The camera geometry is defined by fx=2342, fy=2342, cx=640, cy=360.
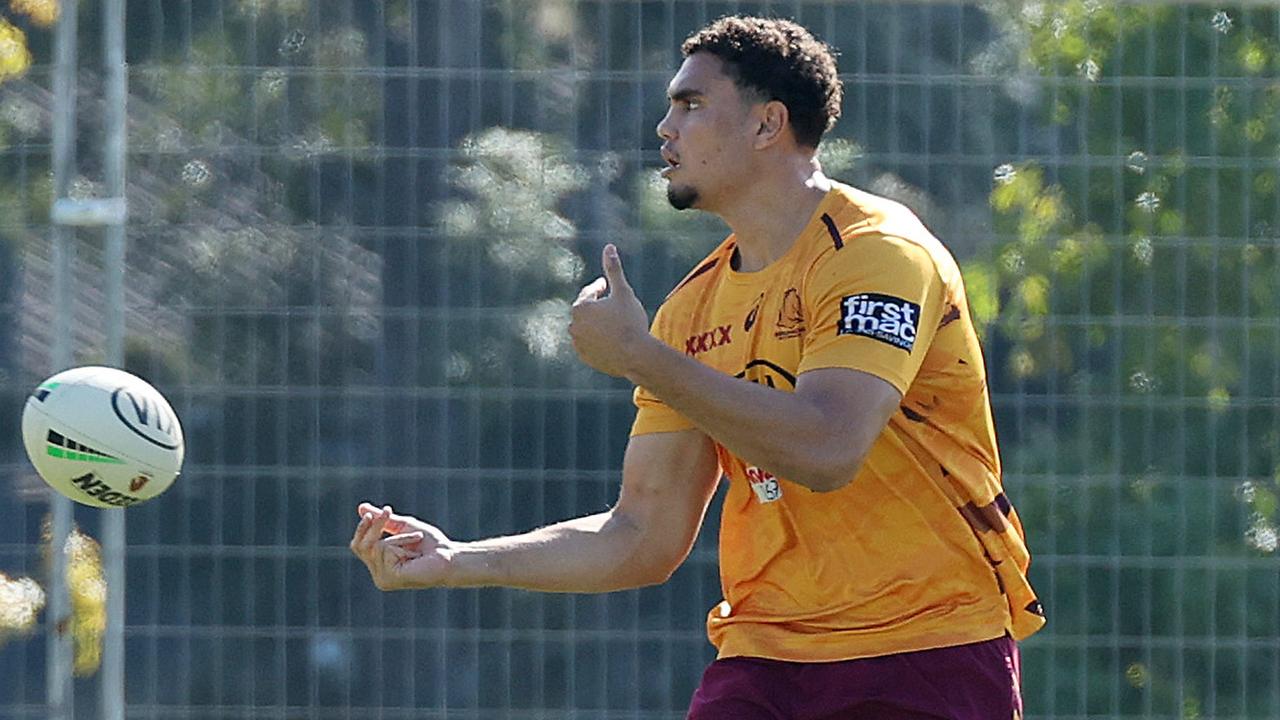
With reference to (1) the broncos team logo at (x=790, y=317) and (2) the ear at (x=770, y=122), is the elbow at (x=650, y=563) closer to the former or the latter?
(1) the broncos team logo at (x=790, y=317)

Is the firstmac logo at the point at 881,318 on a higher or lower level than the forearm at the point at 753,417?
higher

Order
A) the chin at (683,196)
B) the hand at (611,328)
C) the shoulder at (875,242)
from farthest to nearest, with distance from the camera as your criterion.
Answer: the chin at (683,196)
the shoulder at (875,242)
the hand at (611,328)

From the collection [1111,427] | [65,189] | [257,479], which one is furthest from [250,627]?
[1111,427]

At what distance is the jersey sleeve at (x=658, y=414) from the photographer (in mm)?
5367

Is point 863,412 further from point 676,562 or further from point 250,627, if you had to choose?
point 250,627

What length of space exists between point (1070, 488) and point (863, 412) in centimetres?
→ 283

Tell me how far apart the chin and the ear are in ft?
0.58

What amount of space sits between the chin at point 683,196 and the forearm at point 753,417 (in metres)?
0.64

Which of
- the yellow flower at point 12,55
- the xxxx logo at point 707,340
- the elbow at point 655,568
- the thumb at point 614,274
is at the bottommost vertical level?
the elbow at point 655,568

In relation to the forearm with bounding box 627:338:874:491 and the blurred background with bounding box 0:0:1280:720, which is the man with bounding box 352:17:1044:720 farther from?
the blurred background with bounding box 0:0:1280:720

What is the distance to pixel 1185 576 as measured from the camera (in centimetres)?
738

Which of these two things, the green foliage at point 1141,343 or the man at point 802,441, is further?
the green foliage at point 1141,343

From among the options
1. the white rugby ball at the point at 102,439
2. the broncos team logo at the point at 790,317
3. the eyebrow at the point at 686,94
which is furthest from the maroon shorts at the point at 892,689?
the white rugby ball at the point at 102,439

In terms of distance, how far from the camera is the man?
15.3ft
